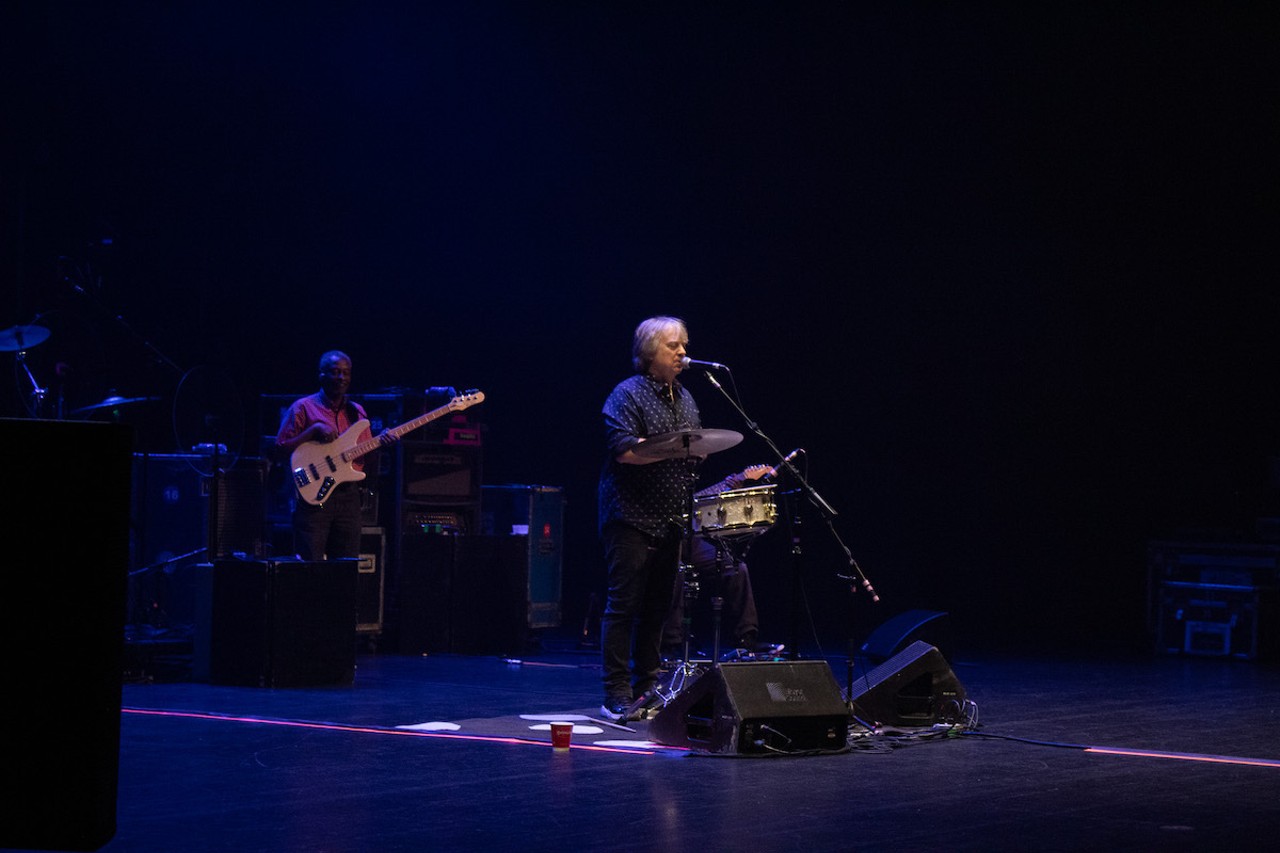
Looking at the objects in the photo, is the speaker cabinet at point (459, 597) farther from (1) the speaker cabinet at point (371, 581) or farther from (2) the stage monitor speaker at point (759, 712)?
(2) the stage monitor speaker at point (759, 712)

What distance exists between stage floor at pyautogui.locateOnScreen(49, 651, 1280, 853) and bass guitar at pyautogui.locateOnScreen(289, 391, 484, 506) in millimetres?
1812

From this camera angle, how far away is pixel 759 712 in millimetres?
6078

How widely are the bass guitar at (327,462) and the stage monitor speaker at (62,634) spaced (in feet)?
27.7

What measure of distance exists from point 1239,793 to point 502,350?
29.6 ft

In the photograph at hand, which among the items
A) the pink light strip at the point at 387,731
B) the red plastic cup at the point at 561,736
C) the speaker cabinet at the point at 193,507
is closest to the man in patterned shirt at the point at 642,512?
the pink light strip at the point at 387,731

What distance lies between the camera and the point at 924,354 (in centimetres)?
1315

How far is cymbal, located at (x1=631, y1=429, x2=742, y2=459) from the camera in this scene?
6.55 metres

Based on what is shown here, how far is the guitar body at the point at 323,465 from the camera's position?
32.5 ft

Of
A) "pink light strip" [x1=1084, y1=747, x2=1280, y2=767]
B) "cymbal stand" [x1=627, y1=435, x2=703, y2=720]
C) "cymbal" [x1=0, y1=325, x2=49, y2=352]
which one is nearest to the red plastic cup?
"cymbal stand" [x1=627, y1=435, x2=703, y2=720]

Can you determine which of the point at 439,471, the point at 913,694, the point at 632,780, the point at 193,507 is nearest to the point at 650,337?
the point at 913,694

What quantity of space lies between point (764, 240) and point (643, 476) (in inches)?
252

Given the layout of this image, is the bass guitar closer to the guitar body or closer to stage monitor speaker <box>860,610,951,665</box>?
the guitar body

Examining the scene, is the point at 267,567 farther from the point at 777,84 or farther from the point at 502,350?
the point at 777,84

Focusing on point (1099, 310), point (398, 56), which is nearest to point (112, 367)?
point (398, 56)
